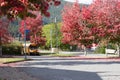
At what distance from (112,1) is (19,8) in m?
31.0

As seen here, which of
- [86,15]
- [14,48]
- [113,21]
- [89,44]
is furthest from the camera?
[14,48]

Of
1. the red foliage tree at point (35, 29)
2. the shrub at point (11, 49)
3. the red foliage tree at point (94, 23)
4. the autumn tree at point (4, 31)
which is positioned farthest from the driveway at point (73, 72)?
the red foliage tree at point (35, 29)

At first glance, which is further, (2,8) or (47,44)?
(47,44)

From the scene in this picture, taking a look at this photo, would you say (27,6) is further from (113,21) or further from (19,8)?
(113,21)

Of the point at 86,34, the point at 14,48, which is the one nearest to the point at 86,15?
the point at 86,34

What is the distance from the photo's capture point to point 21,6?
8211mm

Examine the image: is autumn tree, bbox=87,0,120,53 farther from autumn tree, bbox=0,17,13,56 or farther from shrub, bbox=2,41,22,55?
shrub, bbox=2,41,22,55

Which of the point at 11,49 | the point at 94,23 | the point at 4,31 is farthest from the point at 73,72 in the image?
the point at 11,49

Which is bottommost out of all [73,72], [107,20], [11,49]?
[73,72]

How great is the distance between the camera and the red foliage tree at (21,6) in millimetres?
8234

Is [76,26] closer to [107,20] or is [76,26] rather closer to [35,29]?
[107,20]

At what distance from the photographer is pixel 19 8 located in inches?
320

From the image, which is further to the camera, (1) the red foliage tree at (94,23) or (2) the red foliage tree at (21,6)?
(1) the red foliage tree at (94,23)

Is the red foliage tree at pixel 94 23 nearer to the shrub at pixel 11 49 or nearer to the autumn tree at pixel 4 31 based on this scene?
the autumn tree at pixel 4 31
